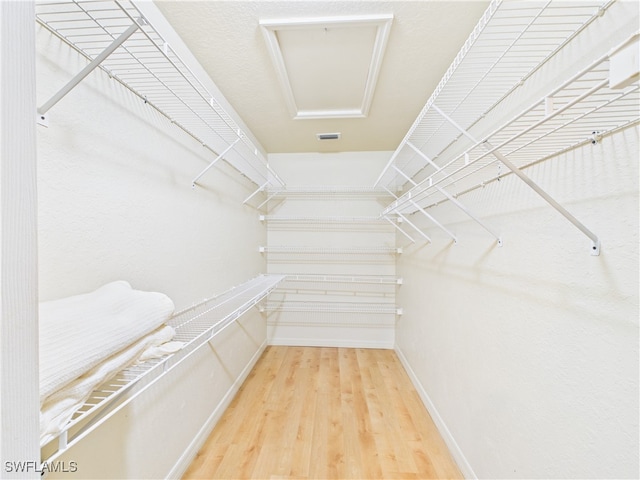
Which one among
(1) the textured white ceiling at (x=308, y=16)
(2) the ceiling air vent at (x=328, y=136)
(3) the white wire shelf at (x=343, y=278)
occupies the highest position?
(1) the textured white ceiling at (x=308, y=16)

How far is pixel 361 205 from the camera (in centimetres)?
273

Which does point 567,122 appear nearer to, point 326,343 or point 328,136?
point 328,136

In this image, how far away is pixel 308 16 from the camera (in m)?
1.07

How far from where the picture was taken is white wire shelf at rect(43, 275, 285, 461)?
0.53 meters

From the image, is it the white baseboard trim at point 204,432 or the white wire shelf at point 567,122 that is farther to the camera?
the white baseboard trim at point 204,432

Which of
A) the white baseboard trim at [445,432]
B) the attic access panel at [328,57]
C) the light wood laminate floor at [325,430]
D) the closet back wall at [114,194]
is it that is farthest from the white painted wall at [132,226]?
the white baseboard trim at [445,432]

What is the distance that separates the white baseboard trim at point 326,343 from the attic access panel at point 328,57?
2210 mm

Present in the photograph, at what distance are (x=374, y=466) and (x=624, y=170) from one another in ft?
4.99

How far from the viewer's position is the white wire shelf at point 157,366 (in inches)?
21.0

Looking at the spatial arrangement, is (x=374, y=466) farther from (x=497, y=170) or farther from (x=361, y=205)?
(x=361, y=205)

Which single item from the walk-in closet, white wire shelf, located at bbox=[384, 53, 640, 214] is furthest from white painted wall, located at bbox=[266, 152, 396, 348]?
white wire shelf, located at bbox=[384, 53, 640, 214]

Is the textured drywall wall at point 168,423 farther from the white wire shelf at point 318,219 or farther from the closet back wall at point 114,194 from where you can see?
the white wire shelf at point 318,219

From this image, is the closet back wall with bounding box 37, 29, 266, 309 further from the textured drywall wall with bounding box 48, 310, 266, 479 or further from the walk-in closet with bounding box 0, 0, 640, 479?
the textured drywall wall with bounding box 48, 310, 266, 479

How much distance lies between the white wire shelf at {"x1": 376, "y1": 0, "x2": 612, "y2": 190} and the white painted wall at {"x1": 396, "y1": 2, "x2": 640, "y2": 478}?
7 cm
